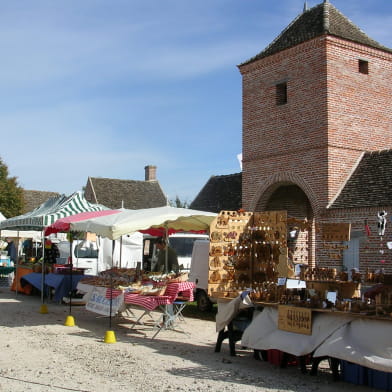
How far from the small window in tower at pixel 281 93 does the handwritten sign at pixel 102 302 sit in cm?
945

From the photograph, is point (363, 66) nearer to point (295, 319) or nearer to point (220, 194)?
point (220, 194)

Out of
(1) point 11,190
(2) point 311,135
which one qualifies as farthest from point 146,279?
(1) point 11,190

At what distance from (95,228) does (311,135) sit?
8.29 meters

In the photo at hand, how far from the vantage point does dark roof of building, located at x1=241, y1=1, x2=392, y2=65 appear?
17.2m

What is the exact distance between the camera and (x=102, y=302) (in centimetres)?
1143

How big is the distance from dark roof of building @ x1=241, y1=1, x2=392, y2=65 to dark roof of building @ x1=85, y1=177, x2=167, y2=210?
23262 mm

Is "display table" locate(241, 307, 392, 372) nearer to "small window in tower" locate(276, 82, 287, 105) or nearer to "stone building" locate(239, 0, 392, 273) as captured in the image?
"stone building" locate(239, 0, 392, 273)

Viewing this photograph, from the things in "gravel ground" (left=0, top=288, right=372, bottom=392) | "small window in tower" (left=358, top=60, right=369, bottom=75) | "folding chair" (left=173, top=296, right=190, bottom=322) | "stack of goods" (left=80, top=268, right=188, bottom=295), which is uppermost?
"small window in tower" (left=358, top=60, right=369, bottom=75)

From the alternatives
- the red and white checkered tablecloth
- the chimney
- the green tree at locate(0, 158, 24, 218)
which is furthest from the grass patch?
the chimney

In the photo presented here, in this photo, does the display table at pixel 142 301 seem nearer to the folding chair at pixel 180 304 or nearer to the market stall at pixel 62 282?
the folding chair at pixel 180 304

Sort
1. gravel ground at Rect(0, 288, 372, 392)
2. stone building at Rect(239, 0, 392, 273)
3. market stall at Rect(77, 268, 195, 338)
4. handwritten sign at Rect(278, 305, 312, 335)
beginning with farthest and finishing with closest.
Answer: stone building at Rect(239, 0, 392, 273) < market stall at Rect(77, 268, 195, 338) < handwritten sign at Rect(278, 305, 312, 335) < gravel ground at Rect(0, 288, 372, 392)

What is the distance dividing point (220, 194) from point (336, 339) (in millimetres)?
18794

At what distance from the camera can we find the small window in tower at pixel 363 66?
58.5 ft

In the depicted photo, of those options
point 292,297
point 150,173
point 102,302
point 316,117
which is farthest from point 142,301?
point 150,173
